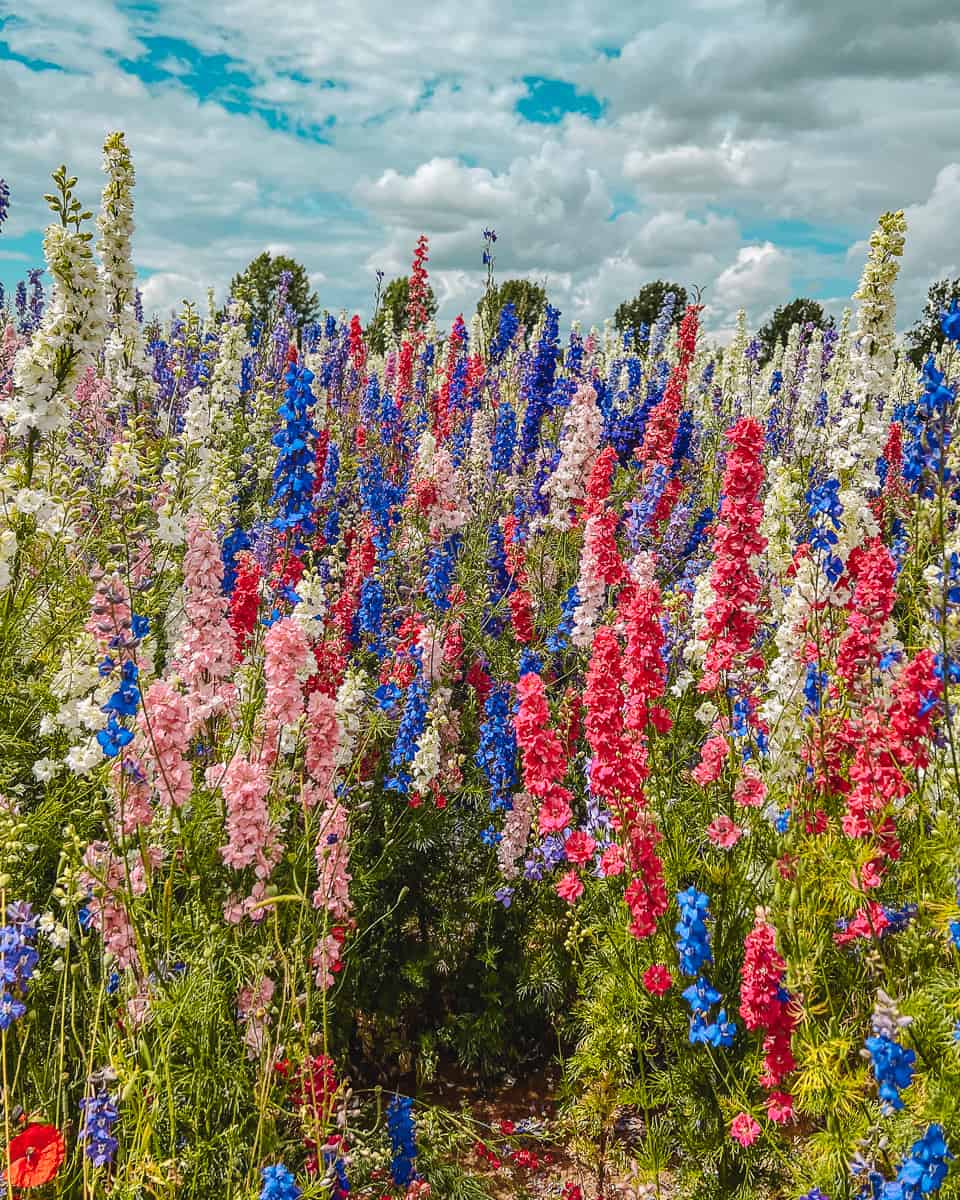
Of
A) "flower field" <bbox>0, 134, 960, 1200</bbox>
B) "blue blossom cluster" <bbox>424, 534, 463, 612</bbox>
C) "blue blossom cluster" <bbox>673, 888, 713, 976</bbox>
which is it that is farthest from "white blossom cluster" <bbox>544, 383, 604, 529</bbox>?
"blue blossom cluster" <bbox>673, 888, 713, 976</bbox>

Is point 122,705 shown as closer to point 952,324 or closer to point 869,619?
point 869,619

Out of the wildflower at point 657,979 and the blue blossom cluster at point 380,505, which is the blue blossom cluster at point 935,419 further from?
the blue blossom cluster at point 380,505

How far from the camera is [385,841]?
12.8ft

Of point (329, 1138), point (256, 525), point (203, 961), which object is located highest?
point (256, 525)

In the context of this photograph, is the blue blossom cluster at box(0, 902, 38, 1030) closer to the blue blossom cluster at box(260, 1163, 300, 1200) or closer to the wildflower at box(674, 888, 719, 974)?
the blue blossom cluster at box(260, 1163, 300, 1200)

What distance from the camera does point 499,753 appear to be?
13.8 ft

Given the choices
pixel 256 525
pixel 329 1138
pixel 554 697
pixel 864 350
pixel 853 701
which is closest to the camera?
pixel 329 1138

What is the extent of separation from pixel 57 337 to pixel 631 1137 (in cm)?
394

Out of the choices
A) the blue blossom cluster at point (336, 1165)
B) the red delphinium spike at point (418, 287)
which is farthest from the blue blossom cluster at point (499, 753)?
the red delphinium spike at point (418, 287)

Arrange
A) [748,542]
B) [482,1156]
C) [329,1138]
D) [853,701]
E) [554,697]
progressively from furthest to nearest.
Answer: [554,697], [482,1156], [748,542], [853,701], [329,1138]

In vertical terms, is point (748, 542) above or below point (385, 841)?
above

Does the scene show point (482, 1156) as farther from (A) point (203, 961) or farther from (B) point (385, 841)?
(A) point (203, 961)

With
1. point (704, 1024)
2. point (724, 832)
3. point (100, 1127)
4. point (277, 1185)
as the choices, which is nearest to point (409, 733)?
point (724, 832)

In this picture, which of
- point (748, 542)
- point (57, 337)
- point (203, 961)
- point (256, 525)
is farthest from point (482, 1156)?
point (256, 525)
